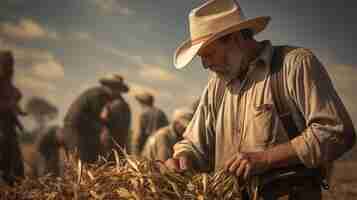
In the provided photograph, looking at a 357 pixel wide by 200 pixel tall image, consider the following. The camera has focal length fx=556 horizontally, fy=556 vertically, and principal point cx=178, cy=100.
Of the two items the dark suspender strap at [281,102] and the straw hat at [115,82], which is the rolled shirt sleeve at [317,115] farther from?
the straw hat at [115,82]

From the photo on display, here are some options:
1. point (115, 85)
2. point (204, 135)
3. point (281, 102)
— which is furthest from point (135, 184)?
point (115, 85)

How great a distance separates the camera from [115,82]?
7883 mm

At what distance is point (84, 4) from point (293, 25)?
383cm

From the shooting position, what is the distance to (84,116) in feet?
23.2

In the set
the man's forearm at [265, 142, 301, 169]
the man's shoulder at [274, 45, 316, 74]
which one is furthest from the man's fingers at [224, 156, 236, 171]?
the man's shoulder at [274, 45, 316, 74]

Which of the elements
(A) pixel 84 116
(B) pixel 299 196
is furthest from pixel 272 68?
(A) pixel 84 116

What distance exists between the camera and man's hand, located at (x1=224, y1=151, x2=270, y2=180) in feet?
6.09

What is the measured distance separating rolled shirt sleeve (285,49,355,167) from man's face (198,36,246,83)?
24 cm

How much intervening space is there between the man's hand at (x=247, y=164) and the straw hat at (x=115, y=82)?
19.8 ft

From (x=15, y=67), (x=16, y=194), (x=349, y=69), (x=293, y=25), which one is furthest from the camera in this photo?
(x=15, y=67)

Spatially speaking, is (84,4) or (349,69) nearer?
(349,69)

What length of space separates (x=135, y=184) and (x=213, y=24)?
2.29 ft

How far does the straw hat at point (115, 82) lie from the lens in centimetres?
786

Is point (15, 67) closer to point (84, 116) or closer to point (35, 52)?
point (35, 52)
